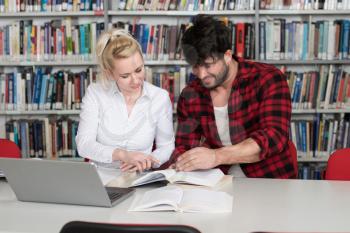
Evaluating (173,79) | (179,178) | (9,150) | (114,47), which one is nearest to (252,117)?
(179,178)

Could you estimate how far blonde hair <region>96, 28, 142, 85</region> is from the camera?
2.29 meters

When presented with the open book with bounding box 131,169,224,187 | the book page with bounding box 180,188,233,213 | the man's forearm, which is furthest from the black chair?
the man's forearm

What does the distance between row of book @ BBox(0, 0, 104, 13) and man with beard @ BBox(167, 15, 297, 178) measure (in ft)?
4.95

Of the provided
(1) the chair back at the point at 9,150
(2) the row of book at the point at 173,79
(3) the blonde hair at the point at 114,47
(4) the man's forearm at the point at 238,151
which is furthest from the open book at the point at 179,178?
(2) the row of book at the point at 173,79

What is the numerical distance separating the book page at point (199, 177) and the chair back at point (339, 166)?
0.49m

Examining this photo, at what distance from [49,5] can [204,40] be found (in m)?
1.96

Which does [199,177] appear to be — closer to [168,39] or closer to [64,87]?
[168,39]

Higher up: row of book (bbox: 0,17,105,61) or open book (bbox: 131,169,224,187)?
row of book (bbox: 0,17,105,61)

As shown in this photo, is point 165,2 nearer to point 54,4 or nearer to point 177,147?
point 54,4

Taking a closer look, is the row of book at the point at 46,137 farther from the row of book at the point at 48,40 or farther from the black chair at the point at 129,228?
the black chair at the point at 129,228

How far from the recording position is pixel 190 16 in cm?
369

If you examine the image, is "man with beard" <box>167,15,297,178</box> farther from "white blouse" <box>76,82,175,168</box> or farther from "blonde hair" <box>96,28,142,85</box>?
"blonde hair" <box>96,28,142,85</box>

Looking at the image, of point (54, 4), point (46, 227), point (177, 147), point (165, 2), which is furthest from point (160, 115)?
point (54, 4)

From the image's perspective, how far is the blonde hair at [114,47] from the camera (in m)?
2.29
